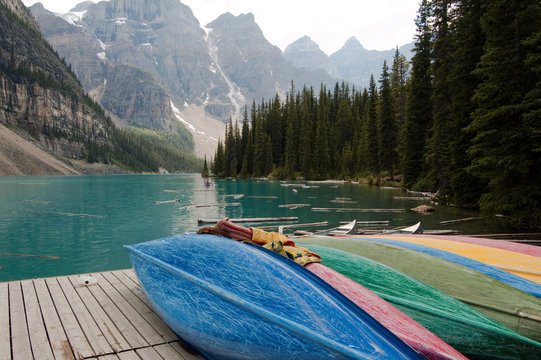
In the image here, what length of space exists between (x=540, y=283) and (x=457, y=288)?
1501mm

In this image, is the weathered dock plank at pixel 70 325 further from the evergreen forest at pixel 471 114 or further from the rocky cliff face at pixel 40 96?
the rocky cliff face at pixel 40 96

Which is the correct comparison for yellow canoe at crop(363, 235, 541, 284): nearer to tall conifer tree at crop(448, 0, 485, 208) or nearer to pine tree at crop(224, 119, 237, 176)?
tall conifer tree at crop(448, 0, 485, 208)

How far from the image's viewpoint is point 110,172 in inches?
5817

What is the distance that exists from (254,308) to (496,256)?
5634 mm

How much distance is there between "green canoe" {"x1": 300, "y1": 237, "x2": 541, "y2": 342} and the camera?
4117 millimetres

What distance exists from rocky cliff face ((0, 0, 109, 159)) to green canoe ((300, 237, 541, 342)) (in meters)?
148

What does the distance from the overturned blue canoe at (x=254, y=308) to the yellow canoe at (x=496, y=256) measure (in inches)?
162

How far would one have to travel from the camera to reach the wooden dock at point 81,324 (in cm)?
386

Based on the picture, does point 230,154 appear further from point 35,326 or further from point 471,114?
point 35,326

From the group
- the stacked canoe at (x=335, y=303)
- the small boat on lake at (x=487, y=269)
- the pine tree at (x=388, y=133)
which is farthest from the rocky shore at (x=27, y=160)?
the small boat on lake at (x=487, y=269)

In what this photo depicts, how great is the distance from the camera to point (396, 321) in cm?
341

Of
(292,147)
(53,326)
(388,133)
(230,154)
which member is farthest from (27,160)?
(53,326)

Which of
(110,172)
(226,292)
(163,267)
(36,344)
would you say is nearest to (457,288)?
(226,292)

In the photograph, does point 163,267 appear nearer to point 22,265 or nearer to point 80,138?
point 22,265
